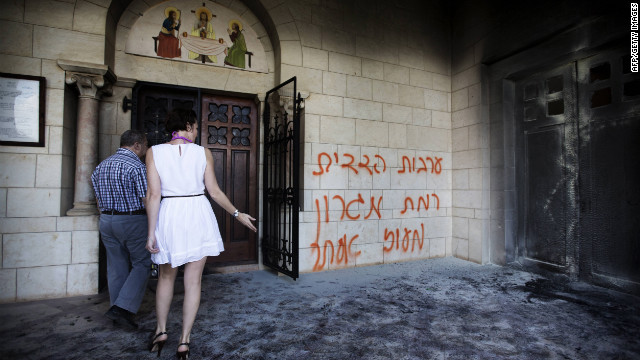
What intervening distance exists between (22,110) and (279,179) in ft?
9.33

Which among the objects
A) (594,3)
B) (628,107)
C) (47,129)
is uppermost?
(594,3)

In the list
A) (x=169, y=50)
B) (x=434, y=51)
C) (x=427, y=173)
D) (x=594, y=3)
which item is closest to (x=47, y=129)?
(x=169, y=50)

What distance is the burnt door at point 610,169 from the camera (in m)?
3.63

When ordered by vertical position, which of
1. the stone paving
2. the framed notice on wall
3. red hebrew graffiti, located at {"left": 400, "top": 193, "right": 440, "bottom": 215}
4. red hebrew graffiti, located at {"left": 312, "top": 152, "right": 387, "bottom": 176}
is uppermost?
the framed notice on wall

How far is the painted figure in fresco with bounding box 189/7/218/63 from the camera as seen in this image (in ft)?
14.1

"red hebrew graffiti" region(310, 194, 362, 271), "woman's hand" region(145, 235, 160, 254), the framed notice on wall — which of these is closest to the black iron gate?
"red hebrew graffiti" region(310, 194, 362, 271)

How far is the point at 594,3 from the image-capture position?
3.80m

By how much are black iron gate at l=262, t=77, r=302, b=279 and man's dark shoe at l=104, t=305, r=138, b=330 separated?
70.2 inches

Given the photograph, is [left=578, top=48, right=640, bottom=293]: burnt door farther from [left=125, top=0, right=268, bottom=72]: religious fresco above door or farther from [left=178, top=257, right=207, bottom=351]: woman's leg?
[left=178, top=257, right=207, bottom=351]: woman's leg

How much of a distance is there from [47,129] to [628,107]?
6387 mm

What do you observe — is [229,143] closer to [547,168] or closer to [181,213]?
[181,213]

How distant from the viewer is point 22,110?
11.0 feet

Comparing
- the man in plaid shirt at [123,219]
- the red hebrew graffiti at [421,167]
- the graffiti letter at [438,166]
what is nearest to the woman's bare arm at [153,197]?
the man in plaid shirt at [123,219]

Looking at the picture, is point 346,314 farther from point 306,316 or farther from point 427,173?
point 427,173
